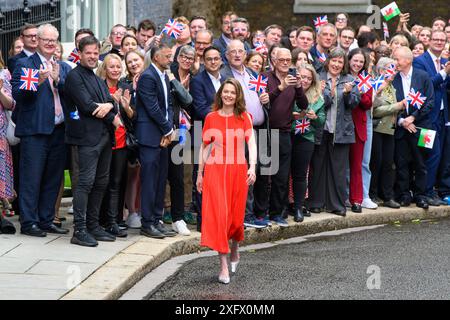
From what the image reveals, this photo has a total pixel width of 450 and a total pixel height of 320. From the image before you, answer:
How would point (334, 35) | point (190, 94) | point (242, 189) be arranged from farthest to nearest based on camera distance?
point (334, 35)
point (190, 94)
point (242, 189)

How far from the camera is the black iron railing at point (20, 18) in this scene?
15.8m

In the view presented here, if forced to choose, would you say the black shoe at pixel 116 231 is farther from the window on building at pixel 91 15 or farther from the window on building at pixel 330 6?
the window on building at pixel 330 6

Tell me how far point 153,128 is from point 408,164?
4.51 m

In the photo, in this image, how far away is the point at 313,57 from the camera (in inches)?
606

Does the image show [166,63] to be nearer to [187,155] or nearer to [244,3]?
[187,155]

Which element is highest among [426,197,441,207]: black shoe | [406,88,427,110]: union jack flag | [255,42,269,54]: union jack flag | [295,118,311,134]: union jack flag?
[255,42,269,54]: union jack flag

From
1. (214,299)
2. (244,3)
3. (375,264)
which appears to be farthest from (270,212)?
(244,3)

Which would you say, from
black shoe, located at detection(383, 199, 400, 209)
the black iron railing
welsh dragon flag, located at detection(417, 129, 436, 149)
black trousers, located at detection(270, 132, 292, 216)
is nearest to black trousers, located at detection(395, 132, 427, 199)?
welsh dragon flag, located at detection(417, 129, 436, 149)

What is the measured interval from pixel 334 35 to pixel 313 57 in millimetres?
532

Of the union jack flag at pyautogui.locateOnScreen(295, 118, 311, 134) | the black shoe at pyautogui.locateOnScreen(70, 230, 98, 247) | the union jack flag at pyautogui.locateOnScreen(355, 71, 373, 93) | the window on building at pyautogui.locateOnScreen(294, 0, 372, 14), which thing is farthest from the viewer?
the window on building at pyautogui.locateOnScreen(294, 0, 372, 14)

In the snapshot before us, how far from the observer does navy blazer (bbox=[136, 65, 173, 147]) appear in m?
12.4

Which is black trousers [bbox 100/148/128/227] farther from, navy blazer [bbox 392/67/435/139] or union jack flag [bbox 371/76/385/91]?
navy blazer [bbox 392/67/435/139]

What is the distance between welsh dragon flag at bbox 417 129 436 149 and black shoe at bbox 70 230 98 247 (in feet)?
17.6

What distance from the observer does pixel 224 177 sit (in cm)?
1112
